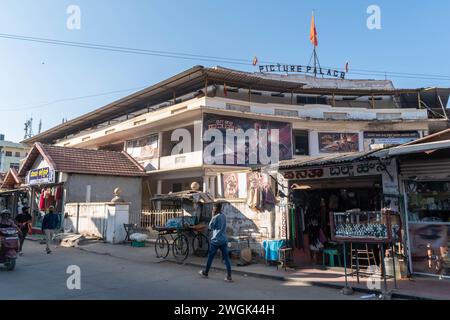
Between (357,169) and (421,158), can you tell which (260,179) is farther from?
(421,158)

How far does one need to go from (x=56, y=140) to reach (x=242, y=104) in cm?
2554

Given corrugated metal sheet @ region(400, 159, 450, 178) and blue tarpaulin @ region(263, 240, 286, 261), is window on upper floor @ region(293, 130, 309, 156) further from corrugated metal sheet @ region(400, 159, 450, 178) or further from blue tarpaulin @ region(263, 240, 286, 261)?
corrugated metal sheet @ region(400, 159, 450, 178)

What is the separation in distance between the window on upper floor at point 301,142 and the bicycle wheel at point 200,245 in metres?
15.3

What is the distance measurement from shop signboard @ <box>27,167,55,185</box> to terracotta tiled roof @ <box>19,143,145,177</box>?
0.64 metres

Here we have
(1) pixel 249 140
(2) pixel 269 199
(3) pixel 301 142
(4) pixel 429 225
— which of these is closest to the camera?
(4) pixel 429 225

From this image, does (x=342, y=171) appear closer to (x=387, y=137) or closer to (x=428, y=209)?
(x=428, y=209)

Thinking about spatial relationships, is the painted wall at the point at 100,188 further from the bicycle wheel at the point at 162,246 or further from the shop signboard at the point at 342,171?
the shop signboard at the point at 342,171

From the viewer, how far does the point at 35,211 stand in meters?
22.3

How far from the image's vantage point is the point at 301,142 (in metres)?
27.0

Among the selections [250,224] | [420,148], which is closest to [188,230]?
[250,224]

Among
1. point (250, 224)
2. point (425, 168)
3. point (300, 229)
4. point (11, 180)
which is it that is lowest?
point (300, 229)

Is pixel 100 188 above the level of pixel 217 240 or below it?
above

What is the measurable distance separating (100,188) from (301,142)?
47.5ft
